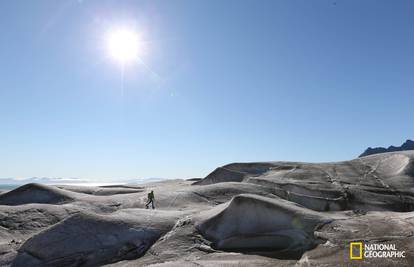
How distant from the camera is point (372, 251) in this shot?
7.99m

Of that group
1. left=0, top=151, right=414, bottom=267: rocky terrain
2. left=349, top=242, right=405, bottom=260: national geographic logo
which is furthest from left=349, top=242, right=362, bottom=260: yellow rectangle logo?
left=0, top=151, right=414, bottom=267: rocky terrain

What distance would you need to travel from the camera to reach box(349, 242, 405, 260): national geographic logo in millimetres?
7682

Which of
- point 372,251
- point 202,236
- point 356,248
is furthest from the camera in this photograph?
point 202,236

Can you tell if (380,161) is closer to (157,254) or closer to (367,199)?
(367,199)

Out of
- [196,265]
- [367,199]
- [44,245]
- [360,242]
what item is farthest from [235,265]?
[367,199]

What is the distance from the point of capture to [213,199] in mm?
17016

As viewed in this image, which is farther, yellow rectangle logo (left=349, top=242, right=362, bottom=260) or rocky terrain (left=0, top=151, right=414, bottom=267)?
rocky terrain (left=0, top=151, right=414, bottom=267)

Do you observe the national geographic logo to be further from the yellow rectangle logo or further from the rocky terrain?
the rocky terrain

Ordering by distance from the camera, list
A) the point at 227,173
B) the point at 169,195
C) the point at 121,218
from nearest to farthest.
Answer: the point at 121,218 < the point at 169,195 < the point at 227,173

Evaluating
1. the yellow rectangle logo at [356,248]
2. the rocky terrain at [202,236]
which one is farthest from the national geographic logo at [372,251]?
the rocky terrain at [202,236]

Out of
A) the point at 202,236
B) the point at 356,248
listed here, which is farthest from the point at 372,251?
the point at 202,236

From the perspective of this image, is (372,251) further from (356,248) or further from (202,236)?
(202,236)

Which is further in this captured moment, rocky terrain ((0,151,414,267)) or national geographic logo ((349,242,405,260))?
rocky terrain ((0,151,414,267))

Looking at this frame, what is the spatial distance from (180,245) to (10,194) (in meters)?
14.2
